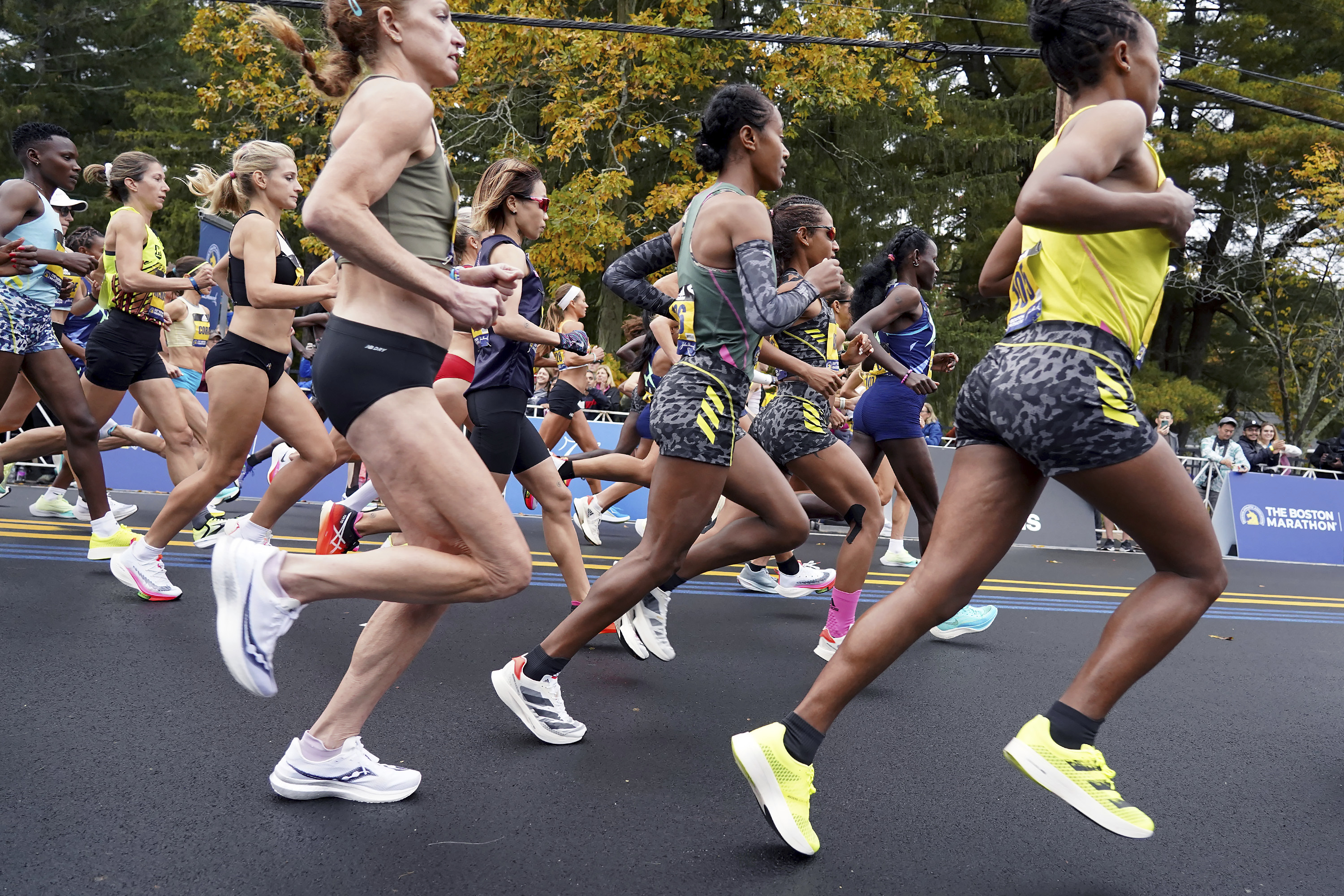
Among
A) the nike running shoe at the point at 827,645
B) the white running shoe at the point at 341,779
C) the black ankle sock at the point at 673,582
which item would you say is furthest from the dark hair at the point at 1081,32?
the nike running shoe at the point at 827,645

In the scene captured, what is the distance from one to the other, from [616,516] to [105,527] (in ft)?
17.0

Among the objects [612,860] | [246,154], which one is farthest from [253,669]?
[246,154]

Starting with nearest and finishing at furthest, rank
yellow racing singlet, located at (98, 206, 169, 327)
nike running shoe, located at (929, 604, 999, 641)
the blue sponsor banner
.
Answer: nike running shoe, located at (929, 604, 999, 641)
yellow racing singlet, located at (98, 206, 169, 327)
the blue sponsor banner

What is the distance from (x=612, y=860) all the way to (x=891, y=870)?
67 centimetres

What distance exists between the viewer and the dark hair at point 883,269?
17.7 feet

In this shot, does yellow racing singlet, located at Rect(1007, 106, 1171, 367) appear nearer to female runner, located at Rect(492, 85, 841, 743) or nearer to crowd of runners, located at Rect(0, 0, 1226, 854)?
crowd of runners, located at Rect(0, 0, 1226, 854)

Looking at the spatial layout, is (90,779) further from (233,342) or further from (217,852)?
(233,342)

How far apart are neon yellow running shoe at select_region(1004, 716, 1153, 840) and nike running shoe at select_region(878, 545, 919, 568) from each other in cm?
603

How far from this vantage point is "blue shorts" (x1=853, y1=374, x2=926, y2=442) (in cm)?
516


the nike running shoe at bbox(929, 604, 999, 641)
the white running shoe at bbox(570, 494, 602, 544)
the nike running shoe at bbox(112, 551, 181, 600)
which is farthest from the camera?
the white running shoe at bbox(570, 494, 602, 544)

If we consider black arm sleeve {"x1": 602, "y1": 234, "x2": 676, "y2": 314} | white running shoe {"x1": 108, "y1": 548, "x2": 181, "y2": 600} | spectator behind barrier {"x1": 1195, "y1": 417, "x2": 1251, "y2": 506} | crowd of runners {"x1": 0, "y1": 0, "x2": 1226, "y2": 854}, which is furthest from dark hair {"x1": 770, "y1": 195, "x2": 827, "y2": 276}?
spectator behind barrier {"x1": 1195, "y1": 417, "x2": 1251, "y2": 506}

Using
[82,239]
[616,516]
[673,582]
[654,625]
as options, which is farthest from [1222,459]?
[82,239]

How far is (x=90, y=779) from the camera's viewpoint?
2711 mm

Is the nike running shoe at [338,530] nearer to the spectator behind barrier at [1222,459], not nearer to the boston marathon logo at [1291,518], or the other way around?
the spectator behind barrier at [1222,459]
